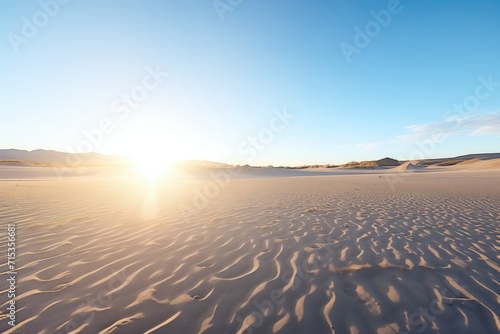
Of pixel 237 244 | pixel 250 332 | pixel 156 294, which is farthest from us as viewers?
pixel 237 244

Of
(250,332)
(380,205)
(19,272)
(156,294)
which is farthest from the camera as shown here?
(380,205)

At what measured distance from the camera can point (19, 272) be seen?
3.55 meters

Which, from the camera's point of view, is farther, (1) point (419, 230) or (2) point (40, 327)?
(1) point (419, 230)

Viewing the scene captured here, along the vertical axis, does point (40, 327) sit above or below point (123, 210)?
below

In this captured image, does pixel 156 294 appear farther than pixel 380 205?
No

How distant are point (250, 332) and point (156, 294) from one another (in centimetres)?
133

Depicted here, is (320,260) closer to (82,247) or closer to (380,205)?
(82,247)

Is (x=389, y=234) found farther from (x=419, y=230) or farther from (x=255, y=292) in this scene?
(x=255, y=292)

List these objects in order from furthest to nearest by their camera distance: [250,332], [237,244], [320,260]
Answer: [237,244]
[320,260]
[250,332]

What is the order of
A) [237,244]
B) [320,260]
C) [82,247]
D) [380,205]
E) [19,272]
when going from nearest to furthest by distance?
1. [19,272]
2. [320,260]
3. [82,247]
4. [237,244]
5. [380,205]

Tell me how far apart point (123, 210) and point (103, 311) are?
20.0 ft

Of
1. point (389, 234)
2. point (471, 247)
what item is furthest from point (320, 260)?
point (471, 247)

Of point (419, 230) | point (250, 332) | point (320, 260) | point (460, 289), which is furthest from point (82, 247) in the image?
point (419, 230)

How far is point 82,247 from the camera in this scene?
457 centimetres
